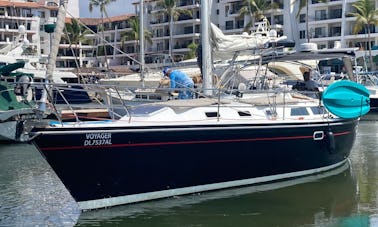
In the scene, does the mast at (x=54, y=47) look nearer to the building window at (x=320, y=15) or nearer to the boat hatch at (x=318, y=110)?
the boat hatch at (x=318, y=110)

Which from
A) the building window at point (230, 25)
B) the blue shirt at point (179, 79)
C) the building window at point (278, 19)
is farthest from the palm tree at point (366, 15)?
the blue shirt at point (179, 79)

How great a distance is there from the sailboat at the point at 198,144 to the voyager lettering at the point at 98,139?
2cm

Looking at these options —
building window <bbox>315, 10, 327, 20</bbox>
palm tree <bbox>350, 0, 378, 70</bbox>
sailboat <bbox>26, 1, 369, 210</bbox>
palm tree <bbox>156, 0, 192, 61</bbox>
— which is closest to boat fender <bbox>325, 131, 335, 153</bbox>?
sailboat <bbox>26, 1, 369, 210</bbox>

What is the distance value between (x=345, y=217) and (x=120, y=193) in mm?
4474

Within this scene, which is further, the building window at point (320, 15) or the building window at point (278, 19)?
the building window at point (278, 19)

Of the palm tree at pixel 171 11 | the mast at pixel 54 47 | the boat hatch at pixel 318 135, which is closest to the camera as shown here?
the mast at pixel 54 47

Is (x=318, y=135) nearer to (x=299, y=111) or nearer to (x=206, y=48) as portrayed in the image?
(x=299, y=111)

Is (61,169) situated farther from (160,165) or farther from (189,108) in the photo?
(189,108)

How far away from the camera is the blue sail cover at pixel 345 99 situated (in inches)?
574

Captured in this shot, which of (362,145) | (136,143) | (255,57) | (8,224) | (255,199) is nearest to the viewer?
(8,224)

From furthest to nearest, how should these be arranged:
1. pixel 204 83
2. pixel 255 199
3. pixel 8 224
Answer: pixel 204 83 < pixel 255 199 < pixel 8 224

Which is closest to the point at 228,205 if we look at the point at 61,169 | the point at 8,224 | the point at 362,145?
the point at 61,169

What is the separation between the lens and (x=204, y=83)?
15.0m

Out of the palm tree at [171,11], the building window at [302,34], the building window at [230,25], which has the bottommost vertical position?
the building window at [302,34]
